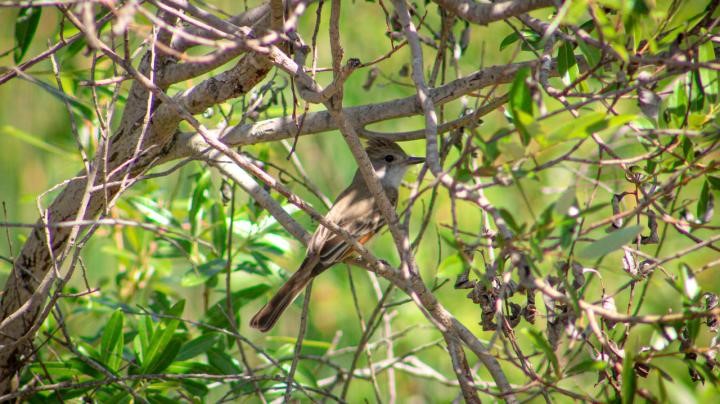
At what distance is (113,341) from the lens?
3.37 meters

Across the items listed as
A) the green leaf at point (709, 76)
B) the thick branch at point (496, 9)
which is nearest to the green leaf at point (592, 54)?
the thick branch at point (496, 9)

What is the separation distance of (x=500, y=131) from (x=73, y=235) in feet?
5.17

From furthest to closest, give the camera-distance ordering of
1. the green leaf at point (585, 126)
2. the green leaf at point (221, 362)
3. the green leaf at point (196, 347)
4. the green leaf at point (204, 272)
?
1. the green leaf at point (204, 272)
2. the green leaf at point (221, 362)
3. the green leaf at point (196, 347)
4. the green leaf at point (585, 126)

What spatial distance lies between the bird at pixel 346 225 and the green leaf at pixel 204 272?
0.31 m

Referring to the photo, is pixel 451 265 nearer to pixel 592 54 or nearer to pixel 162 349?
pixel 592 54

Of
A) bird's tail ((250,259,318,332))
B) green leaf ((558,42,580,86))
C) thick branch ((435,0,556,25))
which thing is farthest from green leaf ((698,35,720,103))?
bird's tail ((250,259,318,332))

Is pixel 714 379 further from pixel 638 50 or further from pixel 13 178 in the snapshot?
pixel 13 178

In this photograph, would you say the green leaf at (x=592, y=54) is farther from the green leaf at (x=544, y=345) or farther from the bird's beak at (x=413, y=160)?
the bird's beak at (x=413, y=160)

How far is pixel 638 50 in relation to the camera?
→ 7.37 feet

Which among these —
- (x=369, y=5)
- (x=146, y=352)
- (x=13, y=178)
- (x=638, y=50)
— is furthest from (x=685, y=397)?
(x=13, y=178)

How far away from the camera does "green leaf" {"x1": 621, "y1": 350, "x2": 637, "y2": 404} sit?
75.4 inches

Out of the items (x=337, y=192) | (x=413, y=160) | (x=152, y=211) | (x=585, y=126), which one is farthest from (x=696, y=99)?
(x=337, y=192)

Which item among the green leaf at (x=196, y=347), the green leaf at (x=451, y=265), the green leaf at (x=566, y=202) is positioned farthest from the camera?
the green leaf at (x=196, y=347)

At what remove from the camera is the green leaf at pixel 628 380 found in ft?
6.28
